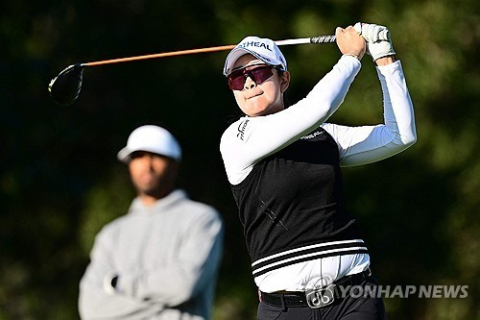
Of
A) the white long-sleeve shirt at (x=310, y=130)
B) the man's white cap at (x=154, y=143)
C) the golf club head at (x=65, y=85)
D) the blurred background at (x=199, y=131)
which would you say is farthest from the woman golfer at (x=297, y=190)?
the blurred background at (x=199, y=131)

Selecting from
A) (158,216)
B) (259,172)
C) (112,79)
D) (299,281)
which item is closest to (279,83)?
(259,172)

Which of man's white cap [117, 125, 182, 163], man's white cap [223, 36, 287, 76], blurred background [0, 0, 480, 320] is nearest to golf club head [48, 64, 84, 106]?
man's white cap [117, 125, 182, 163]

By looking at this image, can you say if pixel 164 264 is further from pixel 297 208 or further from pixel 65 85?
pixel 297 208

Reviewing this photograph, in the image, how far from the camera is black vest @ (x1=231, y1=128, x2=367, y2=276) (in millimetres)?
4398

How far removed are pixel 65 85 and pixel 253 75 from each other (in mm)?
1365

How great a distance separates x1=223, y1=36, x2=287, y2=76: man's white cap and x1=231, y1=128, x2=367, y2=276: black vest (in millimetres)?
314

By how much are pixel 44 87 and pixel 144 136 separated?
5.14m

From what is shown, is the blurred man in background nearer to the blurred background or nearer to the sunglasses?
the sunglasses

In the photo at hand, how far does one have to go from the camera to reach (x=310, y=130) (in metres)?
4.34

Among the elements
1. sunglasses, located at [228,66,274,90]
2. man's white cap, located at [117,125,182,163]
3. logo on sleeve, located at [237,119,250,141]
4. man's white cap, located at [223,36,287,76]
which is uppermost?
man's white cap, located at [223,36,287,76]

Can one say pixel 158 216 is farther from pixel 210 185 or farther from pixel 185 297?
pixel 210 185

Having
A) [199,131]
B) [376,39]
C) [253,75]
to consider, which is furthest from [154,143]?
[199,131]

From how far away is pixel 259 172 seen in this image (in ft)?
14.7

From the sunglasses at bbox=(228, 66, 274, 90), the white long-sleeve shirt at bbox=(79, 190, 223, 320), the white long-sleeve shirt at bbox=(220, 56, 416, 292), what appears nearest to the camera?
the white long-sleeve shirt at bbox=(220, 56, 416, 292)
